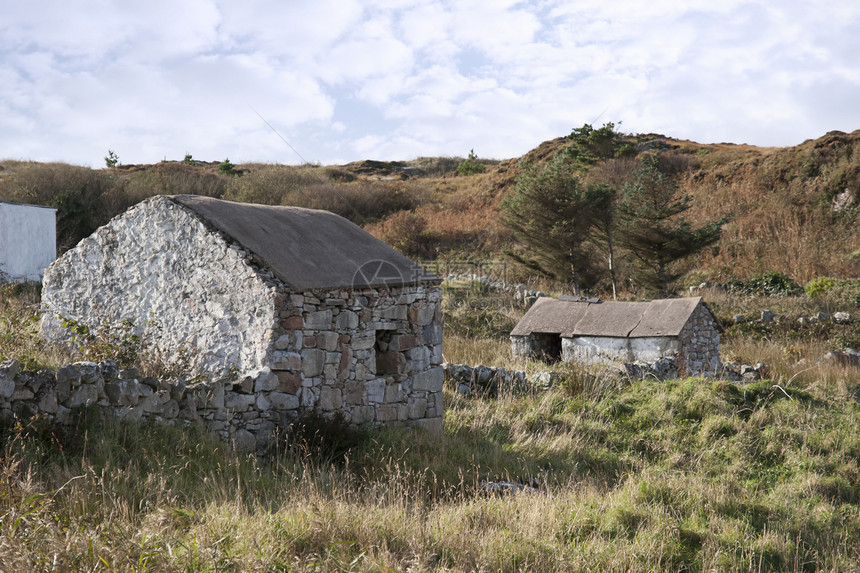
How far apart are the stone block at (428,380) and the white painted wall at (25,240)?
44.0 feet

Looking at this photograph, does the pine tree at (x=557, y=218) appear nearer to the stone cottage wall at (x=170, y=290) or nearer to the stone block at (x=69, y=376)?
the stone cottage wall at (x=170, y=290)

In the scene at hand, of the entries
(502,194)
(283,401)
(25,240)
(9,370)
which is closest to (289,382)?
(283,401)

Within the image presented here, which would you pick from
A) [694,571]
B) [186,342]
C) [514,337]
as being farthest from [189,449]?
[514,337]

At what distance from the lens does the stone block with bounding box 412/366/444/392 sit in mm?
8188

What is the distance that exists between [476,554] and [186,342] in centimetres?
447

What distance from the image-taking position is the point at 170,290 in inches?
300

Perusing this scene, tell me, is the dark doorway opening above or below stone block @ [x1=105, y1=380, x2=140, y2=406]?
below

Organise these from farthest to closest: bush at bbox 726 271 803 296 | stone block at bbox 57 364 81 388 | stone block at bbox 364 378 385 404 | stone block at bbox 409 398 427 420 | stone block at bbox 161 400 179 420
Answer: bush at bbox 726 271 803 296 → stone block at bbox 409 398 427 420 → stone block at bbox 364 378 385 404 → stone block at bbox 161 400 179 420 → stone block at bbox 57 364 81 388

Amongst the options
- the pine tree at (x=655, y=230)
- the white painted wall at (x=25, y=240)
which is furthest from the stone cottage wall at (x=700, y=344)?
the white painted wall at (x=25, y=240)

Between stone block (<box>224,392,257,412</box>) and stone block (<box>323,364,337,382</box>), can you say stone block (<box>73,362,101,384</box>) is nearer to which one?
stone block (<box>224,392,257,412</box>)

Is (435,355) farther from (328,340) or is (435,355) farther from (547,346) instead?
(547,346)

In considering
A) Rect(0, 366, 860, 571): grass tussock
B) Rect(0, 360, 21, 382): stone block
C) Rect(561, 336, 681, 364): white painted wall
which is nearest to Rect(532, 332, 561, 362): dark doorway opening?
Rect(561, 336, 681, 364): white painted wall

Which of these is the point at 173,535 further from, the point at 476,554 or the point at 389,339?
the point at 389,339

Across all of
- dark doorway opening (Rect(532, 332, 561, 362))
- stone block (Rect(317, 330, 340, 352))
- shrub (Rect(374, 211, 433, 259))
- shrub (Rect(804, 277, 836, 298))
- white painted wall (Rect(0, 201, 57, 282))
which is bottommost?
dark doorway opening (Rect(532, 332, 561, 362))
